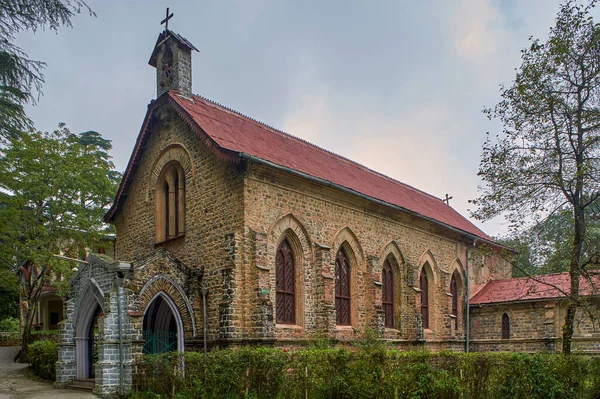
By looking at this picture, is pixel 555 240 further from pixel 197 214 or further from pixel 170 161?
pixel 170 161

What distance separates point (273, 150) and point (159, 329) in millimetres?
6828

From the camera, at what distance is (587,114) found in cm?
1559

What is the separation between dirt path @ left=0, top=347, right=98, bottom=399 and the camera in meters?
14.9

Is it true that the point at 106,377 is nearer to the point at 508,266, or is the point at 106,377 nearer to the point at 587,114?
the point at 587,114

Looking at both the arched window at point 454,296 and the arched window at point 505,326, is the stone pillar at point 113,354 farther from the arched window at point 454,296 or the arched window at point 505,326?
the arched window at point 505,326

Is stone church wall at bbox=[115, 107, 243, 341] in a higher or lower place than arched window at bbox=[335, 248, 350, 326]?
higher

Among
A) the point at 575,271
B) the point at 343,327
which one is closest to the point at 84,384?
the point at 343,327

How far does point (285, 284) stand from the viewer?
1745 cm

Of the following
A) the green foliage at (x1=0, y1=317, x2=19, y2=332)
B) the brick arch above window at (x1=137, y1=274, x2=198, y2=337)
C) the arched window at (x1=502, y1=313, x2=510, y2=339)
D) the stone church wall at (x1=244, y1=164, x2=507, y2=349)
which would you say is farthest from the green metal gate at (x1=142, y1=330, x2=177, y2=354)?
the green foliage at (x1=0, y1=317, x2=19, y2=332)

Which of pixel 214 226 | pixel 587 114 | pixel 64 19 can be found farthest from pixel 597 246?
pixel 64 19

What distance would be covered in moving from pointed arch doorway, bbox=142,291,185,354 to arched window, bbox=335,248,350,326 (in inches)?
214

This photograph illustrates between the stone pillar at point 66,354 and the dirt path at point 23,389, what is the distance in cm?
43

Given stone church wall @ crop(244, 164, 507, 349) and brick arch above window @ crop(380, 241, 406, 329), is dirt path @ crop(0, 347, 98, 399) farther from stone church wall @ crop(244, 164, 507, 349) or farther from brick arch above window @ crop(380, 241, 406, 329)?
brick arch above window @ crop(380, 241, 406, 329)

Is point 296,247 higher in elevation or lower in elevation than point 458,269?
higher
